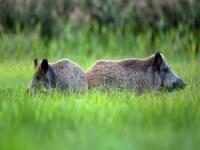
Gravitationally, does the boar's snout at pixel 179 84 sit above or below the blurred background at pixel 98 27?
below

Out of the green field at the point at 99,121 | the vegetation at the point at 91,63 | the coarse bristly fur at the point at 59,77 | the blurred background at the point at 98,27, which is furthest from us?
the blurred background at the point at 98,27

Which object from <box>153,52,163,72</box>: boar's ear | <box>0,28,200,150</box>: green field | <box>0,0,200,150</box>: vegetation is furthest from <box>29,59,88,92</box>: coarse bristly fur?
<box>153,52,163,72</box>: boar's ear

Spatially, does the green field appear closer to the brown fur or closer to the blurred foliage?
the brown fur

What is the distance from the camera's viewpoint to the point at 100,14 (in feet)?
53.6

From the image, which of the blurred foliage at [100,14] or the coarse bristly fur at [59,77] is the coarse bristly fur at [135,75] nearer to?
the coarse bristly fur at [59,77]

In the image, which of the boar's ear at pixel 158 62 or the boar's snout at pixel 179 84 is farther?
the boar's ear at pixel 158 62

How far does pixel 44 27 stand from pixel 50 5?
0.64 m

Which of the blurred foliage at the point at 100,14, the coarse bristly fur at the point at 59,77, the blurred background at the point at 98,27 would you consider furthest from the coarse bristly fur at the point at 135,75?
the blurred foliage at the point at 100,14

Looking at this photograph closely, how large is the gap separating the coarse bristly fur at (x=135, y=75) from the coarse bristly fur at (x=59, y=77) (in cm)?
31

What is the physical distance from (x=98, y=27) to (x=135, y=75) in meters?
6.40

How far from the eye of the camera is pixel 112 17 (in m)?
16.3

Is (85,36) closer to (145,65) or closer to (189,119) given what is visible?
(145,65)

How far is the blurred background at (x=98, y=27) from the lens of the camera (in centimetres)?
1477

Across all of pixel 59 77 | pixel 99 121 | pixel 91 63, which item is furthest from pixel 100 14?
pixel 99 121
